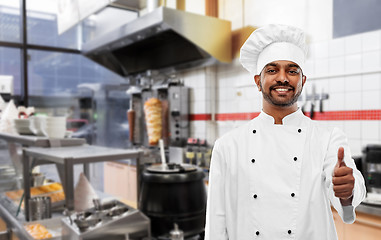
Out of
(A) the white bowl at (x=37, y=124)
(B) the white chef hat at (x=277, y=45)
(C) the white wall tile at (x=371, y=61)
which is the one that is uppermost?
(C) the white wall tile at (x=371, y=61)

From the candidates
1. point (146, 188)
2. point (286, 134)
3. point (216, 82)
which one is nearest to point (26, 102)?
point (216, 82)

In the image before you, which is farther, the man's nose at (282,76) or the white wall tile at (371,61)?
the white wall tile at (371,61)

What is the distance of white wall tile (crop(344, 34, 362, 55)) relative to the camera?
2842mm

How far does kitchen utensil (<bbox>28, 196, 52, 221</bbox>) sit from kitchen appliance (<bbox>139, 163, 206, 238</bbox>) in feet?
1.82

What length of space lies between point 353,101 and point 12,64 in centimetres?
462

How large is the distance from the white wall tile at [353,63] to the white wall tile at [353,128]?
436 mm

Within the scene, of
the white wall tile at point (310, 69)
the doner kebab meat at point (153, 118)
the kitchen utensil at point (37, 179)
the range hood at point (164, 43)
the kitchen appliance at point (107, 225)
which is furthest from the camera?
the doner kebab meat at point (153, 118)

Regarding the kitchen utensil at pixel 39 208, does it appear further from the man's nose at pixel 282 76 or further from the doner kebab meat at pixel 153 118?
the doner kebab meat at pixel 153 118

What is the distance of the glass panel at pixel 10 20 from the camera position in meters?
4.96

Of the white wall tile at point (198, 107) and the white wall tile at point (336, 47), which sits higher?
the white wall tile at point (336, 47)

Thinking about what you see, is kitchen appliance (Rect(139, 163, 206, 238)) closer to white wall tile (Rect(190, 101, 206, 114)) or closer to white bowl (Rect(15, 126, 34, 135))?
white bowl (Rect(15, 126, 34, 135))

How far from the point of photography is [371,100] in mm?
2770

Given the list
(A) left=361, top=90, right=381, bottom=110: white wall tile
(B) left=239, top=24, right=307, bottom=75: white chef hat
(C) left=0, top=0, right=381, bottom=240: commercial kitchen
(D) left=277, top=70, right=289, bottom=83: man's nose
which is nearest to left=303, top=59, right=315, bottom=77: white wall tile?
(C) left=0, top=0, right=381, bottom=240: commercial kitchen

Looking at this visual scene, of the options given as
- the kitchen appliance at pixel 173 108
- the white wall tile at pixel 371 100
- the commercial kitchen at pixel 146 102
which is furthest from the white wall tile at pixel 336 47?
the kitchen appliance at pixel 173 108
